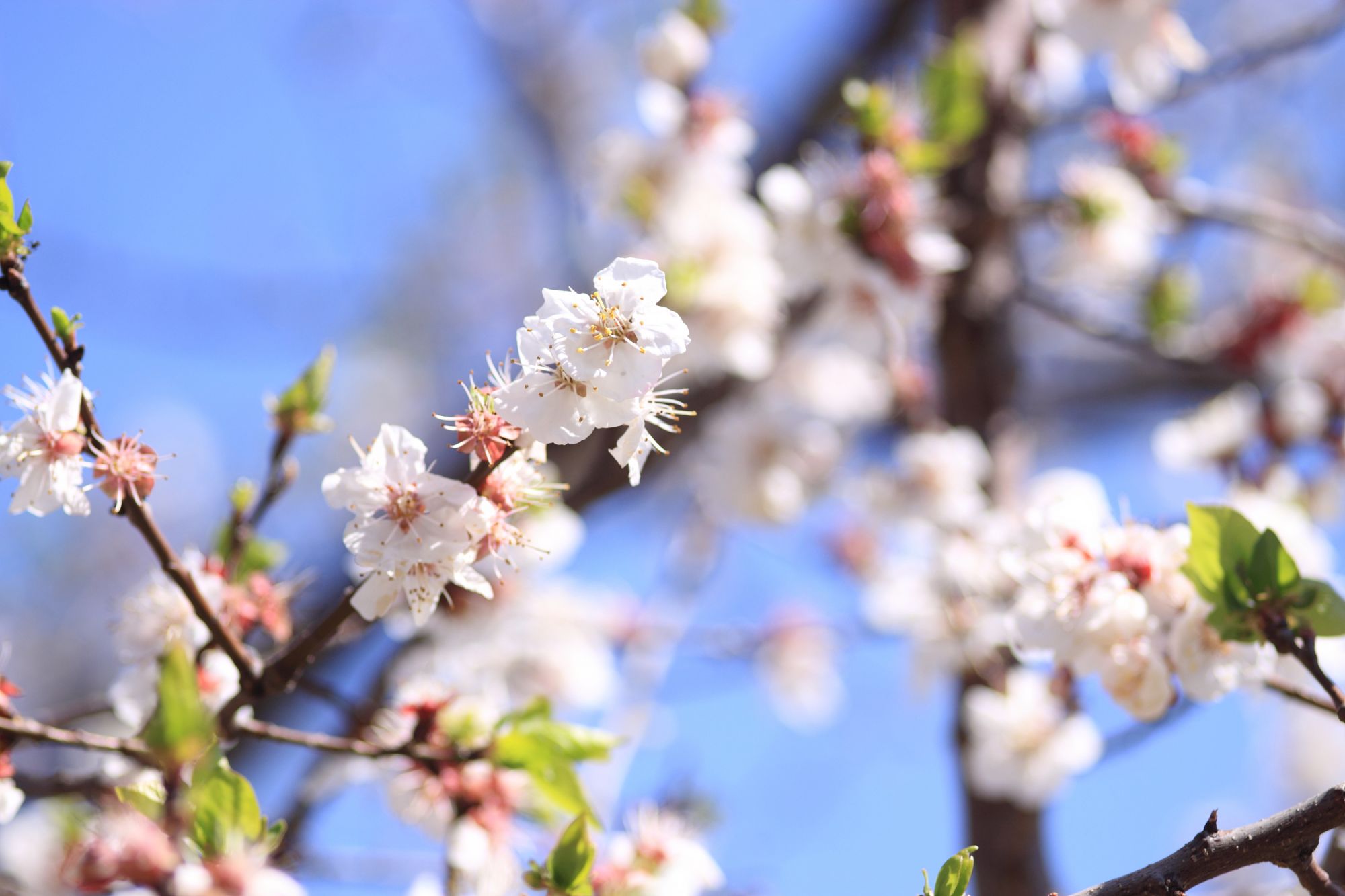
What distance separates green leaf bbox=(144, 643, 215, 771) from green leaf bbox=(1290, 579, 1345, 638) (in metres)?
0.90

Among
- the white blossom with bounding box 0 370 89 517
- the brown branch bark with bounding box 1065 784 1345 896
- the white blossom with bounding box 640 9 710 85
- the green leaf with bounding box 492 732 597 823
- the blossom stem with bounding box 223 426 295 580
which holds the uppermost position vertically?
the white blossom with bounding box 640 9 710 85

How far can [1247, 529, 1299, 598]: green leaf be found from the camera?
974 millimetres

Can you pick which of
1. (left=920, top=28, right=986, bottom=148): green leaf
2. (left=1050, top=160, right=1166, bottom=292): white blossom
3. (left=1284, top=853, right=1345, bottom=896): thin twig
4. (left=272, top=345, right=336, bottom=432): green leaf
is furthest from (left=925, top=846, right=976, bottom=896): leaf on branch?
(left=1050, top=160, right=1166, bottom=292): white blossom

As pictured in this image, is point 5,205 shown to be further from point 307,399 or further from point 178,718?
point 178,718

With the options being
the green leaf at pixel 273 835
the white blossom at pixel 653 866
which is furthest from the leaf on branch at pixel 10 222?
the white blossom at pixel 653 866

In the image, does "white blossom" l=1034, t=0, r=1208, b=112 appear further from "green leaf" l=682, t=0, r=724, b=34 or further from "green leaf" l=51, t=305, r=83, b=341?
"green leaf" l=51, t=305, r=83, b=341

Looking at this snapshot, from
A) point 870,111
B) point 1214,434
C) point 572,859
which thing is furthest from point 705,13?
point 572,859

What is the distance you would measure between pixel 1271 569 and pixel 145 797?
0.96 metres

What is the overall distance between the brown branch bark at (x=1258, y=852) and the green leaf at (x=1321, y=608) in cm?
22

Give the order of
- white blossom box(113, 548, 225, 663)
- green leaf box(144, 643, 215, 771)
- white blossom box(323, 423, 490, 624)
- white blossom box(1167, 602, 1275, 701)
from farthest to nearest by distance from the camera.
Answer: white blossom box(113, 548, 225, 663) → white blossom box(1167, 602, 1275, 701) → white blossom box(323, 423, 490, 624) → green leaf box(144, 643, 215, 771)

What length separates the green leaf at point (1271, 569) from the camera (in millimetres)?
974

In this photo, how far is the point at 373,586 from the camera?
0.91m

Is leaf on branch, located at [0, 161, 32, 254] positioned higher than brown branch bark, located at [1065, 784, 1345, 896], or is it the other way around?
leaf on branch, located at [0, 161, 32, 254]

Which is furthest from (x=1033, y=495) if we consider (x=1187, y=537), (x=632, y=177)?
(x=632, y=177)
